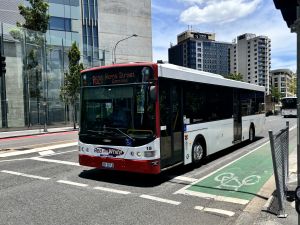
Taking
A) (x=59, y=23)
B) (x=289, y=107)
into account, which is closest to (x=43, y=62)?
(x=59, y=23)

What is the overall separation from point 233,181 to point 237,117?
6046 millimetres

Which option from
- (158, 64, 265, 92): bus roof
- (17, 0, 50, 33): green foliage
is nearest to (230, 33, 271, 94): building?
(17, 0, 50, 33): green foliage

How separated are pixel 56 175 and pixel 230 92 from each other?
7.25 meters

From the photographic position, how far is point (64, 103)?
37.6m

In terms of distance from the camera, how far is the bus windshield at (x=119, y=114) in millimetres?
8305

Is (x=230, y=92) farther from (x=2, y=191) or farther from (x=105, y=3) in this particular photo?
(x=105, y=3)

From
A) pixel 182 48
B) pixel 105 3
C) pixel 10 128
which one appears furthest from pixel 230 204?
pixel 182 48

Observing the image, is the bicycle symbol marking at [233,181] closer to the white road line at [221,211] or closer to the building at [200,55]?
the white road line at [221,211]

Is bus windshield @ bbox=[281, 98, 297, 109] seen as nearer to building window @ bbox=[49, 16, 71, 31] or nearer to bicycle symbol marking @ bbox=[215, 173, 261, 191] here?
building window @ bbox=[49, 16, 71, 31]

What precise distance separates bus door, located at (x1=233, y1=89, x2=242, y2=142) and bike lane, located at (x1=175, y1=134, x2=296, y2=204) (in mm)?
2546

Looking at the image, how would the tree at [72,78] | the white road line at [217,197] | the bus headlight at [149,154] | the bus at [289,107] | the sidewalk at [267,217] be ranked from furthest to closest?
1. the bus at [289,107]
2. the tree at [72,78]
3. the bus headlight at [149,154]
4. the white road line at [217,197]
5. the sidewalk at [267,217]

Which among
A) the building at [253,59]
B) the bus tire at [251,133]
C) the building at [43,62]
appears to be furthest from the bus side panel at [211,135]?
the building at [253,59]

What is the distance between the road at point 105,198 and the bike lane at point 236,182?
3.6 inches

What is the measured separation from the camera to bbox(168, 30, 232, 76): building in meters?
101
